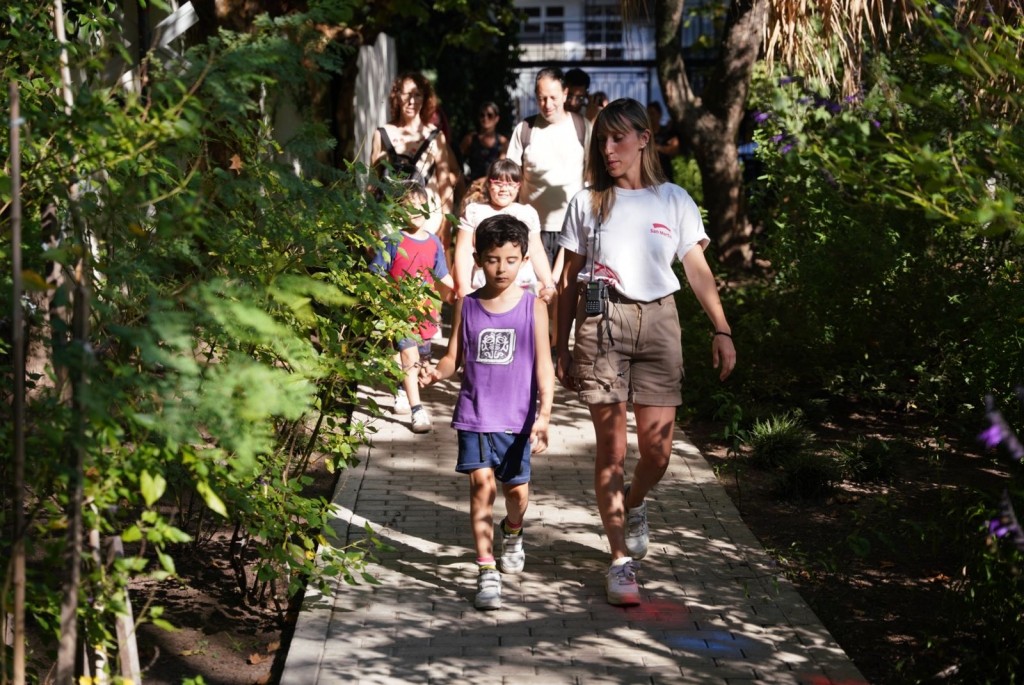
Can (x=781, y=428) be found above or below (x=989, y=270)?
below

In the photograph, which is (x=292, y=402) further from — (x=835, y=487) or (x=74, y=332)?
(x=835, y=487)

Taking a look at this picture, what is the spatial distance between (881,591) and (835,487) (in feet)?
5.19

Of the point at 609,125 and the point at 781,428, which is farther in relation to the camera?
the point at 781,428

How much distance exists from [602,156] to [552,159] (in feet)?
11.1

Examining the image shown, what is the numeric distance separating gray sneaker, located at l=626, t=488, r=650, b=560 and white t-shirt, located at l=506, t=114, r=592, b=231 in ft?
11.3

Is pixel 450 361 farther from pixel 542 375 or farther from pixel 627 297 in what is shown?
pixel 627 297

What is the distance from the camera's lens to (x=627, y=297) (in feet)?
17.6

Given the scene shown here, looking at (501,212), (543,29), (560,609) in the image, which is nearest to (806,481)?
(560,609)

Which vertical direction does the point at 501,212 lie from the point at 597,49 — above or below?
below

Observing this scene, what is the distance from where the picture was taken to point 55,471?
3393 mm

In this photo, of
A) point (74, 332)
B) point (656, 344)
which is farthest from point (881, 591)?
point (74, 332)

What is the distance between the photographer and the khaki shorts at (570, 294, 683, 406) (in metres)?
5.36

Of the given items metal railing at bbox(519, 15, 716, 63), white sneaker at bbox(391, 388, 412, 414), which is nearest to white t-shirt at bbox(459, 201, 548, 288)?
white sneaker at bbox(391, 388, 412, 414)

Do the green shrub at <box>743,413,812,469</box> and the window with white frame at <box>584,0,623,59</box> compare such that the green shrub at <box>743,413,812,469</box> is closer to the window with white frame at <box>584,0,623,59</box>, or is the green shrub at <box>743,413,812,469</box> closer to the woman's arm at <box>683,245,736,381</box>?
the woman's arm at <box>683,245,736,381</box>
